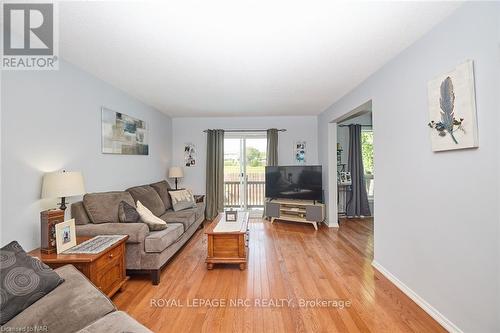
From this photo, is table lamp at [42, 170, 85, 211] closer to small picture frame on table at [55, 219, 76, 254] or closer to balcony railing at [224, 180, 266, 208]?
small picture frame on table at [55, 219, 76, 254]

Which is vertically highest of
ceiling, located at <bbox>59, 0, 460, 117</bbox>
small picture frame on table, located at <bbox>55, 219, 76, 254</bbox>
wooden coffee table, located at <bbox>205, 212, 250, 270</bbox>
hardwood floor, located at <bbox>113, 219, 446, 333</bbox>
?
ceiling, located at <bbox>59, 0, 460, 117</bbox>

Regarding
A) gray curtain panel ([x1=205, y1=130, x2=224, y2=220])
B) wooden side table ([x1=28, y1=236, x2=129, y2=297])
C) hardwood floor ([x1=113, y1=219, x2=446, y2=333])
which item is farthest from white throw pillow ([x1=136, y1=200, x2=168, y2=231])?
gray curtain panel ([x1=205, y1=130, x2=224, y2=220])

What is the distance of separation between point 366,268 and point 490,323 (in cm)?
139

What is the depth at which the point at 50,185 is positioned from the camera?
207cm

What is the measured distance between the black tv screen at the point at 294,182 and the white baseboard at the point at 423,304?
88.7 inches

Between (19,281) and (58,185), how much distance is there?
1.01 metres

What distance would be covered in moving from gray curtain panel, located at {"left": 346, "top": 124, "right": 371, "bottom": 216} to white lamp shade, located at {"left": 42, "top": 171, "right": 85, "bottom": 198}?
5.18 metres

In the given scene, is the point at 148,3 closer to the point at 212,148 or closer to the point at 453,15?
the point at 453,15

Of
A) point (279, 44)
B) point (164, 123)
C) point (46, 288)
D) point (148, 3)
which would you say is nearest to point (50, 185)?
point (46, 288)

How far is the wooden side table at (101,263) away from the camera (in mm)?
1897

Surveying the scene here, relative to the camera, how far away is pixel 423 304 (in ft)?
6.77

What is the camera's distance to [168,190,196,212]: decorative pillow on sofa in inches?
167

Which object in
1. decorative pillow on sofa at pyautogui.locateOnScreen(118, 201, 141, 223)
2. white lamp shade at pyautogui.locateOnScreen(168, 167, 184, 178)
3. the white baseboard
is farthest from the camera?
white lamp shade at pyautogui.locateOnScreen(168, 167, 184, 178)

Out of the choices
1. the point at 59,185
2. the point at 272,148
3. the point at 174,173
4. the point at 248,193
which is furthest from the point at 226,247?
the point at 272,148
